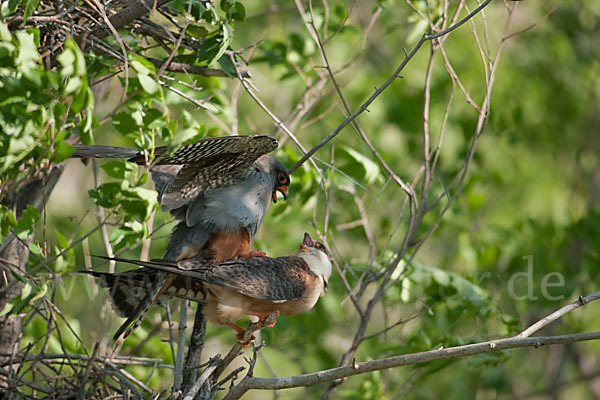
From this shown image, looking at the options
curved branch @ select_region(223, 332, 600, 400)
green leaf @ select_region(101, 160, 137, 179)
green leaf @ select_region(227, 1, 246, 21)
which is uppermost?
green leaf @ select_region(227, 1, 246, 21)

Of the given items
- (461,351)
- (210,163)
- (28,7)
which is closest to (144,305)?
(210,163)

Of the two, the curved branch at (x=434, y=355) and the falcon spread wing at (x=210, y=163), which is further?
the falcon spread wing at (x=210, y=163)

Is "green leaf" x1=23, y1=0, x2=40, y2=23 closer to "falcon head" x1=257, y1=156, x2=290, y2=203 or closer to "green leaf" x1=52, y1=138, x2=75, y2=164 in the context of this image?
"green leaf" x1=52, y1=138, x2=75, y2=164

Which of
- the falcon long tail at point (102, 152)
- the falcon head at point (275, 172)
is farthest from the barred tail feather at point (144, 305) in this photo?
the falcon head at point (275, 172)

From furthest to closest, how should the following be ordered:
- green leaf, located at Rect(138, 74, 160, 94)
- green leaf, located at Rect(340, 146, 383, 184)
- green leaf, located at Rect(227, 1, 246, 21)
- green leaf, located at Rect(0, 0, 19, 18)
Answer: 1. green leaf, located at Rect(340, 146, 383, 184)
2. green leaf, located at Rect(227, 1, 246, 21)
3. green leaf, located at Rect(138, 74, 160, 94)
4. green leaf, located at Rect(0, 0, 19, 18)

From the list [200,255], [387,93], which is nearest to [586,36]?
[387,93]

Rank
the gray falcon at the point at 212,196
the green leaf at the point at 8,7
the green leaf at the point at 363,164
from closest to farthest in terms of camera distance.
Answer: the green leaf at the point at 8,7, the gray falcon at the point at 212,196, the green leaf at the point at 363,164

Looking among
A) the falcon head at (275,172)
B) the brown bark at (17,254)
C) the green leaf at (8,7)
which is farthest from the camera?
the falcon head at (275,172)

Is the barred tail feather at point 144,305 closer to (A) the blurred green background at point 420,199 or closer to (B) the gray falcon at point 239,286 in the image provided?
(B) the gray falcon at point 239,286

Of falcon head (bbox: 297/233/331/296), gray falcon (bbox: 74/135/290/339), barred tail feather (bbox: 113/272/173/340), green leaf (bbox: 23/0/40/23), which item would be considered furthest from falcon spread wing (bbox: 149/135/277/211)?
green leaf (bbox: 23/0/40/23)

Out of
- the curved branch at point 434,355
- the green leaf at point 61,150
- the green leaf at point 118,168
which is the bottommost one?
the curved branch at point 434,355

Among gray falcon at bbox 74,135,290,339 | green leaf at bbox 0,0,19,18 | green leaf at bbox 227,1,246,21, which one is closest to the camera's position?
green leaf at bbox 0,0,19,18

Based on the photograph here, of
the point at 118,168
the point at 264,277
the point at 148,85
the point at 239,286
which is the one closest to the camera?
the point at 148,85

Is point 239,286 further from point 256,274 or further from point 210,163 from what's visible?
point 210,163
